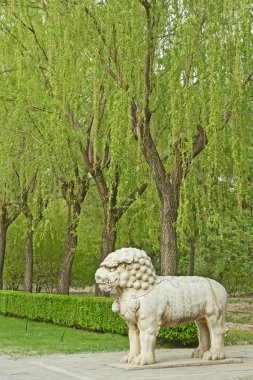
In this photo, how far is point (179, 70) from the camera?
11727 mm

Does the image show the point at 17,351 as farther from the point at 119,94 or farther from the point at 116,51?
the point at 116,51

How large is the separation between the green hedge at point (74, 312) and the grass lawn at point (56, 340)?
221 mm

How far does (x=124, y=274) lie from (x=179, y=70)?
4325 mm

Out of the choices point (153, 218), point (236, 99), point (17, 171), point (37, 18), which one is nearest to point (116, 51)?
point (236, 99)

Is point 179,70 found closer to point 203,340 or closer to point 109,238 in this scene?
point 203,340

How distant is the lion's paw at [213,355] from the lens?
375 inches

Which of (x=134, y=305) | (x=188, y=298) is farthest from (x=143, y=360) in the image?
(x=188, y=298)

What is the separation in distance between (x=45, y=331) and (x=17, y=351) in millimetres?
4339

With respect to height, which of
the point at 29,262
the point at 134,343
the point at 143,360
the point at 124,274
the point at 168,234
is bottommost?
the point at 143,360

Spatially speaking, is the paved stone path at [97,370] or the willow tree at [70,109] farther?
the willow tree at [70,109]

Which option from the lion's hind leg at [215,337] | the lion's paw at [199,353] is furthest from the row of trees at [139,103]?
the lion's paw at [199,353]

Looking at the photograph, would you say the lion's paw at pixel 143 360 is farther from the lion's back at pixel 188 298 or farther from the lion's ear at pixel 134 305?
the lion's ear at pixel 134 305

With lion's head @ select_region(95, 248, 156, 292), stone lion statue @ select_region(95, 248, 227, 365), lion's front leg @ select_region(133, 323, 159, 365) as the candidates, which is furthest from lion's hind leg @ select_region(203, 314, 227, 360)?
lion's head @ select_region(95, 248, 156, 292)

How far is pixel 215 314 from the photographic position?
9.52 m
